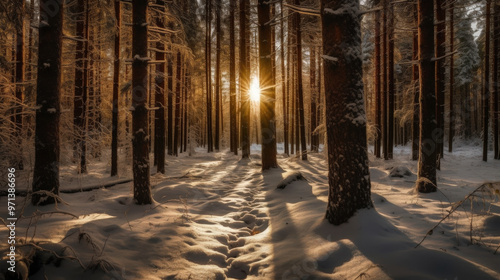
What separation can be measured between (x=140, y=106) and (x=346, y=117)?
430 centimetres

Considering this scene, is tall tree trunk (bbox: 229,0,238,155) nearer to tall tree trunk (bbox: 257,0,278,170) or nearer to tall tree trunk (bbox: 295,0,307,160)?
tall tree trunk (bbox: 295,0,307,160)

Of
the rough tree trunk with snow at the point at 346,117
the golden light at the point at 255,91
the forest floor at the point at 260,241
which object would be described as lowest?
the forest floor at the point at 260,241

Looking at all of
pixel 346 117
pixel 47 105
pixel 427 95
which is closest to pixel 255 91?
pixel 427 95

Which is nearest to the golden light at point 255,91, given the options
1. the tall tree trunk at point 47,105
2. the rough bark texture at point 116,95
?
the rough bark texture at point 116,95

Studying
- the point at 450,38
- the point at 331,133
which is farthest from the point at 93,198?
the point at 450,38

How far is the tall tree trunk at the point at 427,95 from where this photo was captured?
6418 mm

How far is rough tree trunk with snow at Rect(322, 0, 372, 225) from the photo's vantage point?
369 cm

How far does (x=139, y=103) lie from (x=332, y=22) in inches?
165

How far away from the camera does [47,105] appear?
5070 millimetres

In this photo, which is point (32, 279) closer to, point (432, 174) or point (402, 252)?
point (402, 252)

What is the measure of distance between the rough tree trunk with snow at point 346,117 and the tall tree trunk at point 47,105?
5492mm

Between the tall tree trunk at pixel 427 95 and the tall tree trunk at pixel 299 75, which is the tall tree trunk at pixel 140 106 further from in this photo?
the tall tree trunk at pixel 299 75

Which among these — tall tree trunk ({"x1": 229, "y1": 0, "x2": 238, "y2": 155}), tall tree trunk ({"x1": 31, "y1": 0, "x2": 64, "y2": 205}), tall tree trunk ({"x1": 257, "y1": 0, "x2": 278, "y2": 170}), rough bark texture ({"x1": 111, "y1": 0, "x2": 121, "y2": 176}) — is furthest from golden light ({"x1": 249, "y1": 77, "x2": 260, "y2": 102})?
tall tree trunk ({"x1": 31, "y1": 0, "x2": 64, "y2": 205})

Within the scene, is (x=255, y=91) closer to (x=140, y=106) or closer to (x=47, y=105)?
(x=140, y=106)
